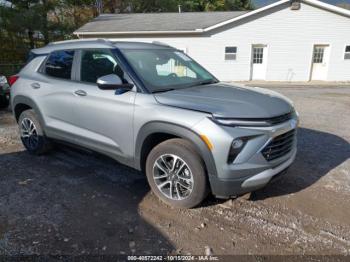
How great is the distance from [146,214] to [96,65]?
82.3 inches

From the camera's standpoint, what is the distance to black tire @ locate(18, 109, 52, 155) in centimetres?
492

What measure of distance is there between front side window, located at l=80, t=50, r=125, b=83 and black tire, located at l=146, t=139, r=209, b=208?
1.09m

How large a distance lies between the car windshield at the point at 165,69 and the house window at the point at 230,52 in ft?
48.0

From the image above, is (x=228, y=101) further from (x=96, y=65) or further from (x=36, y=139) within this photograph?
(x=36, y=139)

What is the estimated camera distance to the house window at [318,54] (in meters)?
18.5

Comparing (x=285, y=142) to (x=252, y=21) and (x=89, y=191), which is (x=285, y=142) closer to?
(x=89, y=191)

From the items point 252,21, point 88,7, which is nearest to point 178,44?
point 252,21

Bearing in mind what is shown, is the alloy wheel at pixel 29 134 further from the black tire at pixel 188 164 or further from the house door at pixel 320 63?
the house door at pixel 320 63

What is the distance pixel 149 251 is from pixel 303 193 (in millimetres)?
2202

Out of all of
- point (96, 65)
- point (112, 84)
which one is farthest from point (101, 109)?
point (96, 65)

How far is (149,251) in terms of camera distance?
2777 mm

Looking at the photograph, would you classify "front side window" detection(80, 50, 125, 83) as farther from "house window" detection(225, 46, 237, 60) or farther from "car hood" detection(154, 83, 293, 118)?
"house window" detection(225, 46, 237, 60)

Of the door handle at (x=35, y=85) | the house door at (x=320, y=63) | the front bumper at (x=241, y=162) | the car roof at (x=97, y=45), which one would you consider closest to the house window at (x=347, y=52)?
the house door at (x=320, y=63)

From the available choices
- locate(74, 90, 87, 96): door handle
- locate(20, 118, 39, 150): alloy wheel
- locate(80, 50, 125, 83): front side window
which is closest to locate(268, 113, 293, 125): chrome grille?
locate(80, 50, 125, 83): front side window
